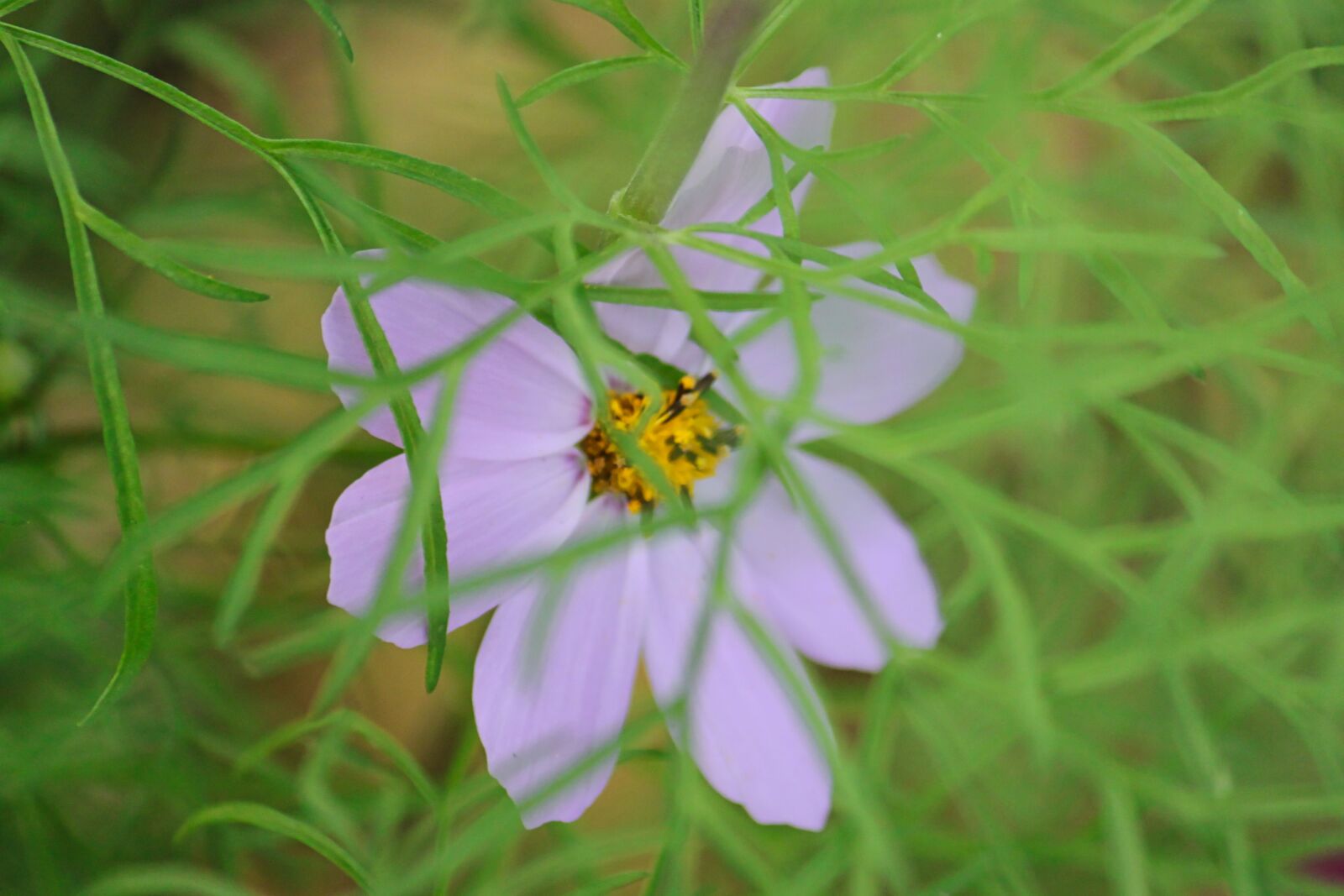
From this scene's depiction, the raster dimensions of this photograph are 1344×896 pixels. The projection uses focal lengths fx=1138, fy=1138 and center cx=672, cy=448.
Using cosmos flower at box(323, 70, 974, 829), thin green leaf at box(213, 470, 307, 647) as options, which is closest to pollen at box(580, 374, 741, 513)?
cosmos flower at box(323, 70, 974, 829)

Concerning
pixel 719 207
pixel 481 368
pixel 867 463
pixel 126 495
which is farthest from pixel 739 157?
pixel 867 463

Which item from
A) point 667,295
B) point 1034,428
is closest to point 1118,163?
point 1034,428

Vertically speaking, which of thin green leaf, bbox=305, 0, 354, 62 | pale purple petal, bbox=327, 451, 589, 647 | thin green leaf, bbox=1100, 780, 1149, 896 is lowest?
thin green leaf, bbox=1100, 780, 1149, 896

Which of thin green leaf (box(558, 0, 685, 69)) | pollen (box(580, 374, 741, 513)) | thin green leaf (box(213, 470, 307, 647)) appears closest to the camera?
thin green leaf (box(213, 470, 307, 647))

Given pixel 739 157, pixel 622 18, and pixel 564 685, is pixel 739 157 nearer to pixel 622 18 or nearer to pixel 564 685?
pixel 622 18

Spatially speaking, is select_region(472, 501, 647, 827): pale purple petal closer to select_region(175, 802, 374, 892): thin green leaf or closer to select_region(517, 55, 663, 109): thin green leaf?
select_region(175, 802, 374, 892): thin green leaf

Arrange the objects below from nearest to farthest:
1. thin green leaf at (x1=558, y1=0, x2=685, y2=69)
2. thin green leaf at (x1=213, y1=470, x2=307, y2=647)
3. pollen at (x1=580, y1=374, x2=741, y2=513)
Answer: thin green leaf at (x1=213, y1=470, x2=307, y2=647), thin green leaf at (x1=558, y1=0, x2=685, y2=69), pollen at (x1=580, y1=374, x2=741, y2=513)
